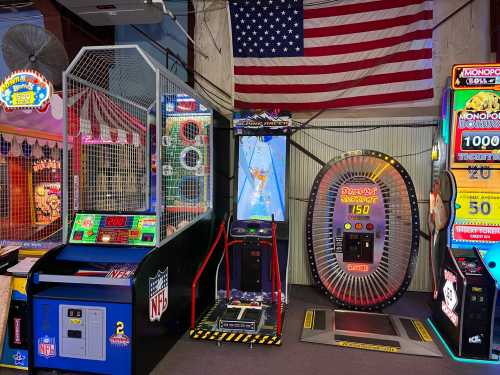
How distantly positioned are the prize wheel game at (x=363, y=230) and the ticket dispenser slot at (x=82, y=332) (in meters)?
2.36

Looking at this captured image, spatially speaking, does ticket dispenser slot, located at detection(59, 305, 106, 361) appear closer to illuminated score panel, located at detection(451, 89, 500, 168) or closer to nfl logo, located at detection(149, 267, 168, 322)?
nfl logo, located at detection(149, 267, 168, 322)

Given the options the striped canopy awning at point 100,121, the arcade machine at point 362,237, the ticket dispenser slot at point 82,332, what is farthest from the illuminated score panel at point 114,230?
the arcade machine at point 362,237

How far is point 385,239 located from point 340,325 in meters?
1.06

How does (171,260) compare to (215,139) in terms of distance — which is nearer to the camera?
(171,260)

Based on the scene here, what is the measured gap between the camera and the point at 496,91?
352 cm

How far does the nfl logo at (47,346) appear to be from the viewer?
8.83 feet

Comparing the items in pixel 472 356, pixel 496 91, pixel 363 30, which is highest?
pixel 363 30

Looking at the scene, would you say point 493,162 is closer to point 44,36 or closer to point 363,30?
point 363,30

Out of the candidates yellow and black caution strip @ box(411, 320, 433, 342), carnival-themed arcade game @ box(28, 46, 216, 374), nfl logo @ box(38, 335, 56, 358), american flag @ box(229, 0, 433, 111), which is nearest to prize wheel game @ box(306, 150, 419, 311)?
yellow and black caution strip @ box(411, 320, 433, 342)

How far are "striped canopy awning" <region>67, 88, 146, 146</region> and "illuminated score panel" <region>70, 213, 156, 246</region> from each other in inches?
34.4

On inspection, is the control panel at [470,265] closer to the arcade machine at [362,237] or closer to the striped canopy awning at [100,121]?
the arcade machine at [362,237]

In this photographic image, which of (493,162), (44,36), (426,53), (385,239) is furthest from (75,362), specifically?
(426,53)

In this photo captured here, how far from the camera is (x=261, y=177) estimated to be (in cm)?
441

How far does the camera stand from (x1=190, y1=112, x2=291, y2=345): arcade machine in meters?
3.87
